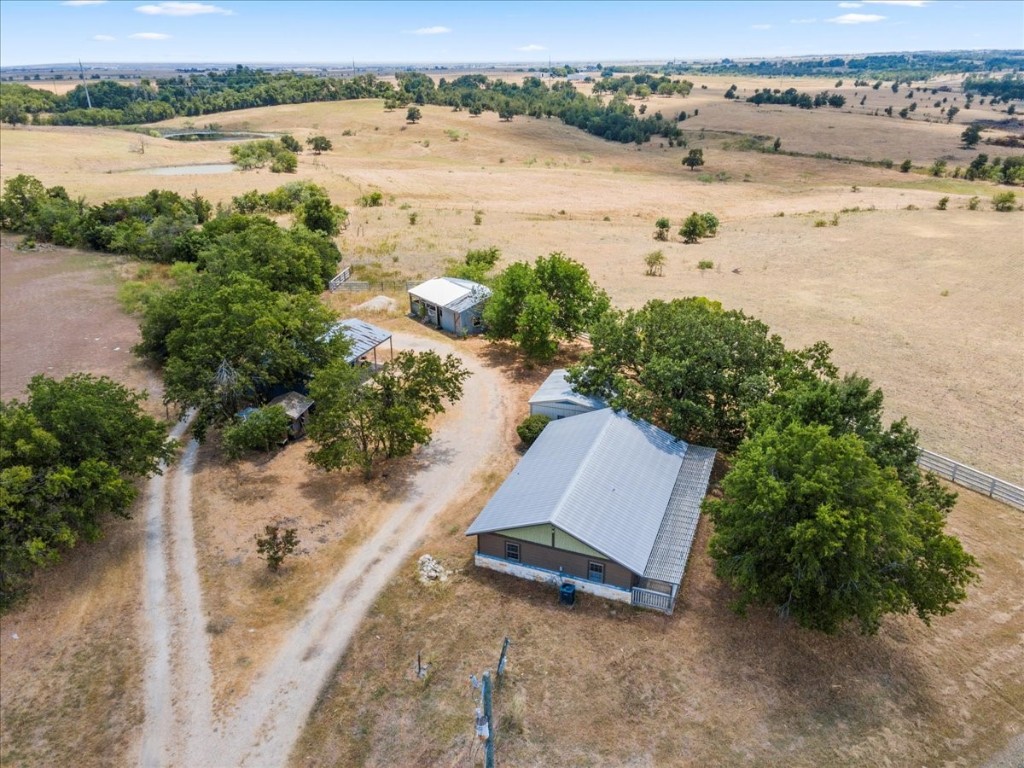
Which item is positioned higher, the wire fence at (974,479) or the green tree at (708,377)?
the green tree at (708,377)

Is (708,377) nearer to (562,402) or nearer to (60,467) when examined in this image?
(562,402)

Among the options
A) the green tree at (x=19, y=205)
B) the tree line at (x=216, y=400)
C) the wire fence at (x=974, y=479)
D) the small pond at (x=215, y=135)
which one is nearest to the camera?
the tree line at (x=216, y=400)

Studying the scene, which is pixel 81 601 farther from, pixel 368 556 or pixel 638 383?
pixel 638 383

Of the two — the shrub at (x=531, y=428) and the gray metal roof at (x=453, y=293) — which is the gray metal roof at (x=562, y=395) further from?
the gray metal roof at (x=453, y=293)

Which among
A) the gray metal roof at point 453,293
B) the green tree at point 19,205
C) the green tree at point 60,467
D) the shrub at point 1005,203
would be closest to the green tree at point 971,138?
the shrub at point 1005,203

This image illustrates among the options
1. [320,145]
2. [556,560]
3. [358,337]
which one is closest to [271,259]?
[358,337]

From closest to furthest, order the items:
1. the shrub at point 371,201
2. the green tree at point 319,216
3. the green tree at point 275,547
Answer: the green tree at point 275,547 < the green tree at point 319,216 < the shrub at point 371,201
